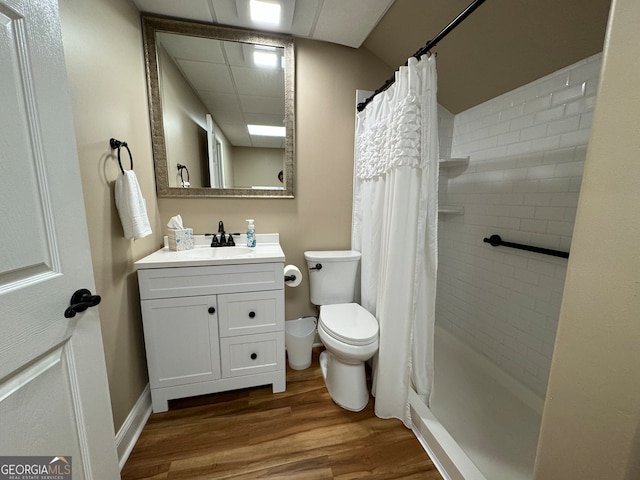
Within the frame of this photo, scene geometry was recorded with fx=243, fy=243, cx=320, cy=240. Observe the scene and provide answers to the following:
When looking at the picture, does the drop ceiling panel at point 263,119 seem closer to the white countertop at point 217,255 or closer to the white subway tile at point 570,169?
the white countertop at point 217,255

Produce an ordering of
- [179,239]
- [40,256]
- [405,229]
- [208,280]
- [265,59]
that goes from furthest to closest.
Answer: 1. [265,59]
2. [179,239]
3. [208,280]
4. [405,229]
5. [40,256]

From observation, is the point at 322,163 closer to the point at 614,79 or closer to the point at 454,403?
the point at 614,79

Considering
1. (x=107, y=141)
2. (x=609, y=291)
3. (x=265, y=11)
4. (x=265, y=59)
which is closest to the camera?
(x=609, y=291)

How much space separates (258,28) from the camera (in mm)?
1554

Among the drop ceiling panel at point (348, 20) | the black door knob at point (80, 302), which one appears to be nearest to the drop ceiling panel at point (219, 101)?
the drop ceiling panel at point (348, 20)

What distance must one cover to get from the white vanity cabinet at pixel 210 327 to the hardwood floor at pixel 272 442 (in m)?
0.12

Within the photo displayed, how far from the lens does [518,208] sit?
1497 millimetres

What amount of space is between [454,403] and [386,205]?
4.10 ft

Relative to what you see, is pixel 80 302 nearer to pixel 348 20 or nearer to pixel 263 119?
pixel 263 119

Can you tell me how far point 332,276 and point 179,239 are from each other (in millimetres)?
1026

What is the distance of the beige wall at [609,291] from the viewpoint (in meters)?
0.40

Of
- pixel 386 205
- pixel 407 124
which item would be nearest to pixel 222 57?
pixel 407 124

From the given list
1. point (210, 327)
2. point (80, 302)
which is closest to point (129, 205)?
point (80, 302)

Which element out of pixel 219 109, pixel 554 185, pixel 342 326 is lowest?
pixel 342 326
